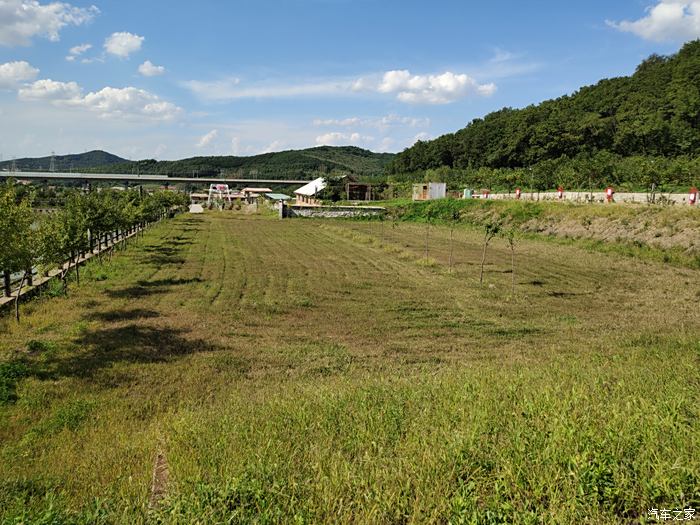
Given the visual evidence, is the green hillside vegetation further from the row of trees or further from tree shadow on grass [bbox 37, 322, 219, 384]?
tree shadow on grass [bbox 37, 322, 219, 384]

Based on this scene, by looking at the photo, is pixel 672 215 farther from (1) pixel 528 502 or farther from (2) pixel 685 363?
(1) pixel 528 502

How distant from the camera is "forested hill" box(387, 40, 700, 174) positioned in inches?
3179

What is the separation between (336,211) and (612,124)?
5871 centimetres

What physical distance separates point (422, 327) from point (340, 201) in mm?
82064

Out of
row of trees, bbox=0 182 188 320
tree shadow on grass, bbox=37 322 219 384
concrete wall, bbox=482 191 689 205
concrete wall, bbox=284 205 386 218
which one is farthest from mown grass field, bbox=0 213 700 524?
concrete wall, bbox=284 205 386 218

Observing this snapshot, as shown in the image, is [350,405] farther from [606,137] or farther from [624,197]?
[606,137]

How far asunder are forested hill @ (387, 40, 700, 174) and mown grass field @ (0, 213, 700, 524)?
73.3 m

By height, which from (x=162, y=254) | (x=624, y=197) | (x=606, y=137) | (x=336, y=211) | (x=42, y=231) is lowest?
(x=162, y=254)

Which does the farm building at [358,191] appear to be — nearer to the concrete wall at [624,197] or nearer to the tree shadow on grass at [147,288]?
the concrete wall at [624,197]

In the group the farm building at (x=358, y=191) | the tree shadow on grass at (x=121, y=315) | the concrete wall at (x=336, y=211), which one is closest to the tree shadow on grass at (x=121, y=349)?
the tree shadow on grass at (x=121, y=315)

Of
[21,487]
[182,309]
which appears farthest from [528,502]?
[182,309]

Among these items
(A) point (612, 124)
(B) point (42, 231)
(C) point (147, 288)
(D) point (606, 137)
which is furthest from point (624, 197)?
(A) point (612, 124)

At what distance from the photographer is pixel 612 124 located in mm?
95375

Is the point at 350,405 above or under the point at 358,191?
under
